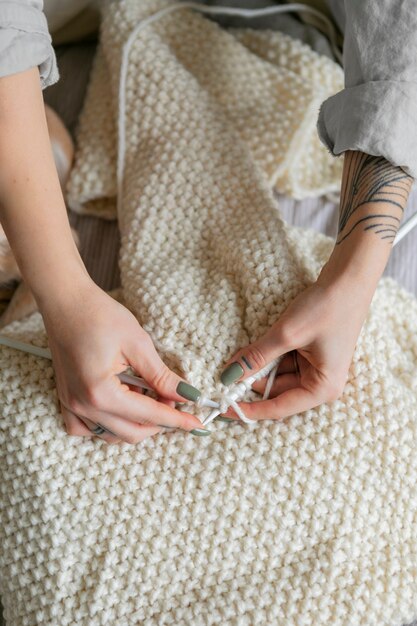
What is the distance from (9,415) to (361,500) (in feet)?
1.36

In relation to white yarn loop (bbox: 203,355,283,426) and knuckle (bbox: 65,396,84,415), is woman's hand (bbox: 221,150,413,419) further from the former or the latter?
knuckle (bbox: 65,396,84,415)

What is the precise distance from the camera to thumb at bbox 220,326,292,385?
73 centimetres

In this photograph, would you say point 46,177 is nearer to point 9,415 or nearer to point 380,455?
point 9,415

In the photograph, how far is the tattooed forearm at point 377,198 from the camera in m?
0.78

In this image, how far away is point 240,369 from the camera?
0.76 m

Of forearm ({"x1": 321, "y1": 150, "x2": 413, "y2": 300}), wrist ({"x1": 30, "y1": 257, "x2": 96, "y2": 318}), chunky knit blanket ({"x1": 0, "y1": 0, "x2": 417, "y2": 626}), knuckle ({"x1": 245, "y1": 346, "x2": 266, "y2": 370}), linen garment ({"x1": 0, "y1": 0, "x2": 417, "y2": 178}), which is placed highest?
linen garment ({"x1": 0, "y1": 0, "x2": 417, "y2": 178})

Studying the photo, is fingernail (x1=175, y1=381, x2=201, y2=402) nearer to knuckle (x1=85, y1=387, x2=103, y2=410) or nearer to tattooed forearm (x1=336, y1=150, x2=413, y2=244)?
knuckle (x1=85, y1=387, x2=103, y2=410)

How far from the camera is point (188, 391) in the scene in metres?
0.74

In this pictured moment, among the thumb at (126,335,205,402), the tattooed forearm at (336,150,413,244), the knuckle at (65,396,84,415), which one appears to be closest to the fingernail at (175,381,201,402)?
the thumb at (126,335,205,402)

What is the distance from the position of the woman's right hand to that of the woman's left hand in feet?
0.25

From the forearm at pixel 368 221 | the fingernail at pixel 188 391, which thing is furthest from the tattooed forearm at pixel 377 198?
the fingernail at pixel 188 391

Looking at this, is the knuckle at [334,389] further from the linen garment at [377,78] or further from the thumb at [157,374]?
the linen garment at [377,78]

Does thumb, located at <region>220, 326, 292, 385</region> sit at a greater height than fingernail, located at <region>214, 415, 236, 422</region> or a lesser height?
greater

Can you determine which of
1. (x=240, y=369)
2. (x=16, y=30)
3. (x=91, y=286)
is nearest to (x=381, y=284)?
(x=240, y=369)
